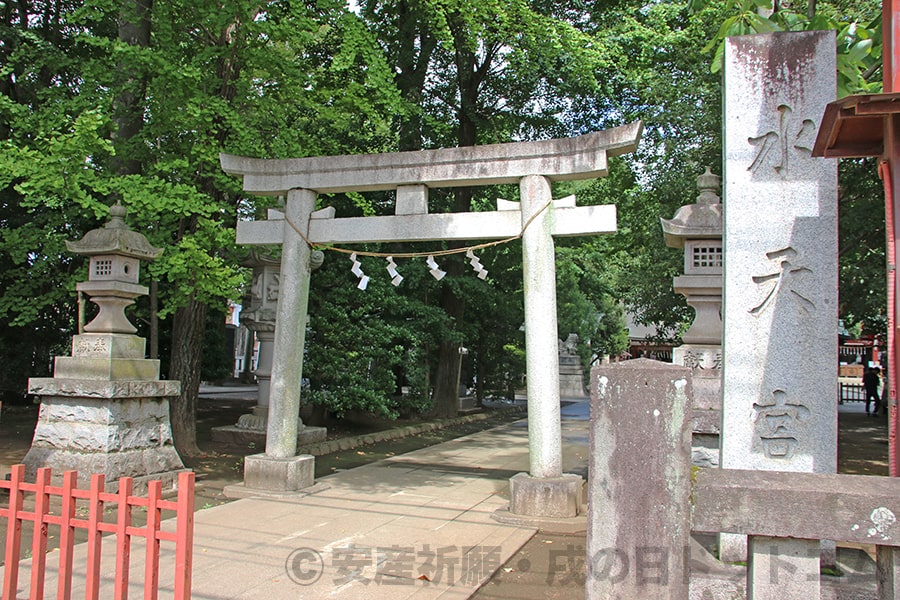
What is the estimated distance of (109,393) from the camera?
25.7ft

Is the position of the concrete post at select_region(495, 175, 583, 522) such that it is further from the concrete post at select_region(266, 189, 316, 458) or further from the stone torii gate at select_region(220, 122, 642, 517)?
the concrete post at select_region(266, 189, 316, 458)

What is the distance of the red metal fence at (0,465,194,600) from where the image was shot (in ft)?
10.3

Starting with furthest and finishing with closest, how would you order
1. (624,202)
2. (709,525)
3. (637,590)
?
(624,202) < (637,590) < (709,525)

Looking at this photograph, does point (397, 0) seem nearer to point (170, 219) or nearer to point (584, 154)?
point (170, 219)

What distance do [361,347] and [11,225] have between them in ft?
24.7

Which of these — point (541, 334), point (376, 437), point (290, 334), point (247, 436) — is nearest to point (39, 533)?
point (290, 334)

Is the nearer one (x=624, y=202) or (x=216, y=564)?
(x=216, y=564)

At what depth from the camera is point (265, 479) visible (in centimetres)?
816

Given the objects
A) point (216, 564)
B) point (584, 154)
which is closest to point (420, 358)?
point (584, 154)

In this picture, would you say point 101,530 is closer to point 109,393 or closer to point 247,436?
point 109,393

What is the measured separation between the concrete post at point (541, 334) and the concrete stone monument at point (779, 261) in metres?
2.83

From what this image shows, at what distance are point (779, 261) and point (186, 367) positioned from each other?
29.1 ft

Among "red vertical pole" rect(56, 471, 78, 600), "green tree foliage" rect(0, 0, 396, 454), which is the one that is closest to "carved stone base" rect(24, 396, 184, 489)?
"green tree foliage" rect(0, 0, 396, 454)
